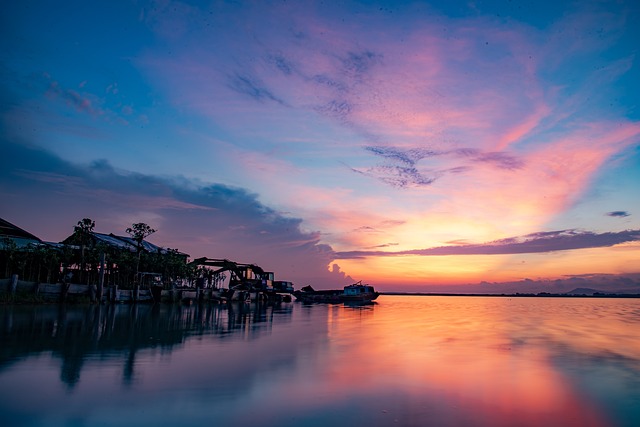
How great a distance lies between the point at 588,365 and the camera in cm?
1884

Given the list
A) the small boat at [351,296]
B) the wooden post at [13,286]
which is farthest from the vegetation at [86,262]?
the small boat at [351,296]

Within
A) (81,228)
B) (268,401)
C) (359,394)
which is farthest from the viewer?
(81,228)

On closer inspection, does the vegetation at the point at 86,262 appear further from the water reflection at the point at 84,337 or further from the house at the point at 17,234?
the water reflection at the point at 84,337

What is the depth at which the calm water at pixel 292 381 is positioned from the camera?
9.84 metres

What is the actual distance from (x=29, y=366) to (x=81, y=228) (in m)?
37.3

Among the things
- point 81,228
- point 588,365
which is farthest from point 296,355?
point 81,228

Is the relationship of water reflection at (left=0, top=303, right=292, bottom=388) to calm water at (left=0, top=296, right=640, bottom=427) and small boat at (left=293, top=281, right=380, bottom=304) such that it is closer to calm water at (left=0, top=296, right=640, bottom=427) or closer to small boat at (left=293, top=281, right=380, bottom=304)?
calm water at (left=0, top=296, right=640, bottom=427)

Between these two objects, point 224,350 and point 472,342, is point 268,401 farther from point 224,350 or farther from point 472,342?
point 472,342

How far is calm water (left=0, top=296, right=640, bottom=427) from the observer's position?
388 inches

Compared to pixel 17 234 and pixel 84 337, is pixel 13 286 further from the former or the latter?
pixel 84 337

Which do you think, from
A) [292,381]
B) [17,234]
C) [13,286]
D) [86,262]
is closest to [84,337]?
[292,381]

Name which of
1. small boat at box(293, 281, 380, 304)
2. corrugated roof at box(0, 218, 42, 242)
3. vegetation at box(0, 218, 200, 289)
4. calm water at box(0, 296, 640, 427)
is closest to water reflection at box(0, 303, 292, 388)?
calm water at box(0, 296, 640, 427)

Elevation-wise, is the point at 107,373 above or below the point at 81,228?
below

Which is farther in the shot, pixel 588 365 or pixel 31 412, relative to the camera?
pixel 588 365
